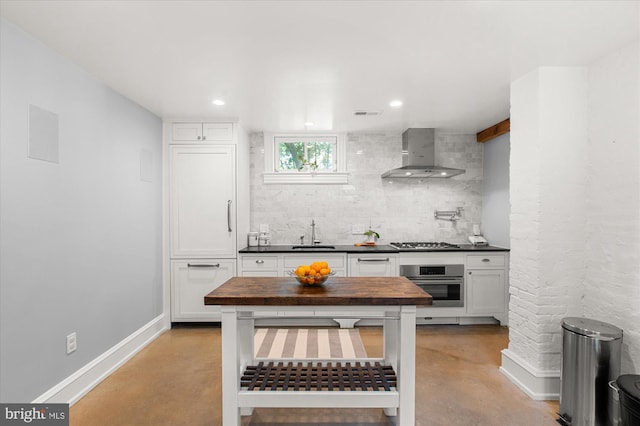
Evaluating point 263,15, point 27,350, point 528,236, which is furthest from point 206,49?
point 528,236

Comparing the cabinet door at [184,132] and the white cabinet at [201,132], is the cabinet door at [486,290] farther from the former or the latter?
the cabinet door at [184,132]

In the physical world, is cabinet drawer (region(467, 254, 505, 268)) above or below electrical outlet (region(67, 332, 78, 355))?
above

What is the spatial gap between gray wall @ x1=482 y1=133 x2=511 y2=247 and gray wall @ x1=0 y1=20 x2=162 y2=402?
433cm

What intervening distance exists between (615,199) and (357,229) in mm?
2923

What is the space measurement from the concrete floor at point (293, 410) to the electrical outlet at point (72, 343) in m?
0.41

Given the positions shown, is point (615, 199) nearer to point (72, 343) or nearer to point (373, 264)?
point (373, 264)

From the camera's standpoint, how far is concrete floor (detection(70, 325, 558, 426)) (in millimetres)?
2264

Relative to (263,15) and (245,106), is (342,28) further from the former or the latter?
(245,106)

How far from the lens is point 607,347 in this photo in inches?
82.2

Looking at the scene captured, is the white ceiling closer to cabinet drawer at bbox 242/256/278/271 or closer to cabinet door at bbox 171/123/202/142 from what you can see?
cabinet door at bbox 171/123/202/142

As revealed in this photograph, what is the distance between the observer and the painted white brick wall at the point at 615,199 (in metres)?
2.14

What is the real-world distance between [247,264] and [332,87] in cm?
228

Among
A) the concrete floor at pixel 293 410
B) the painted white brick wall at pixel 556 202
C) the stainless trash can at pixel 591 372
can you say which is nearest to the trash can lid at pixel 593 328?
the stainless trash can at pixel 591 372

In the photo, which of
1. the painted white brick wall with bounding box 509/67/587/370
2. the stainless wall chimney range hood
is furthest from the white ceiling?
the stainless wall chimney range hood
